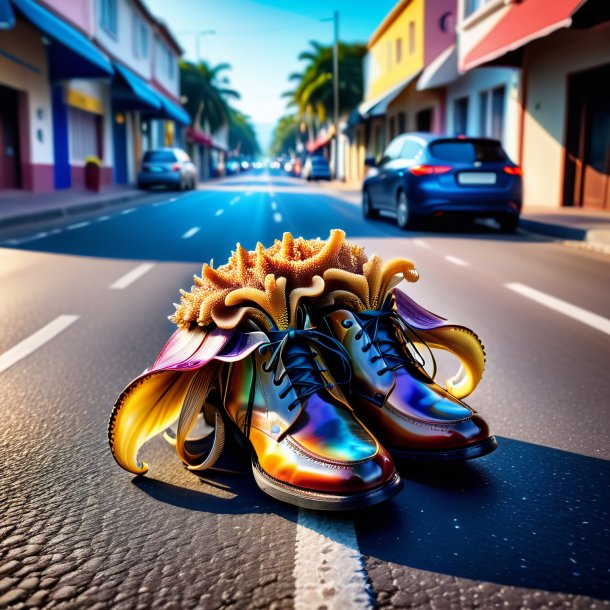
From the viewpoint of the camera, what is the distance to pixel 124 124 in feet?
111

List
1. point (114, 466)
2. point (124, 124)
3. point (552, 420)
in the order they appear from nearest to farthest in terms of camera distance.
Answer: point (114, 466) → point (552, 420) → point (124, 124)

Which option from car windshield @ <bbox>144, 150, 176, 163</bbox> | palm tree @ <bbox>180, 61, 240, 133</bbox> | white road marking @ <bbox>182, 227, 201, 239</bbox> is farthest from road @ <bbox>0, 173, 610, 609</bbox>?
palm tree @ <bbox>180, 61, 240, 133</bbox>

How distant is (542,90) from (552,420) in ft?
55.0

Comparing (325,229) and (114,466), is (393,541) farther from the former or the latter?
(325,229)

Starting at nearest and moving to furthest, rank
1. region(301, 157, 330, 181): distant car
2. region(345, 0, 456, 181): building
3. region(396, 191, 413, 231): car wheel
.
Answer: region(396, 191, 413, 231): car wheel → region(345, 0, 456, 181): building → region(301, 157, 330, 181): distant car

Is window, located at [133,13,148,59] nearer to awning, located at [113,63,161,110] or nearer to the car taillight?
awning, located at [113,63,161,110]

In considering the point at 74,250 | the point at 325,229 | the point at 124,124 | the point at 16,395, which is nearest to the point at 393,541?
the point at 16,395

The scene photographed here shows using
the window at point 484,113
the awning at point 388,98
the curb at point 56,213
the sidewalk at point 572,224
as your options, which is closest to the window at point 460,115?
the window at point 484,113

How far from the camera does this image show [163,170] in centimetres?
2791

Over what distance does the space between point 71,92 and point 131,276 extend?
20390 millimetres

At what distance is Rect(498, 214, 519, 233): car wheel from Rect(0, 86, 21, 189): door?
14.3m

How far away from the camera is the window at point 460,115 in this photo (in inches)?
990

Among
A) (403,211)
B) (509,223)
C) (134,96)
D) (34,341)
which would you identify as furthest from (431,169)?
(134,96)

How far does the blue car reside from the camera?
1180cm
